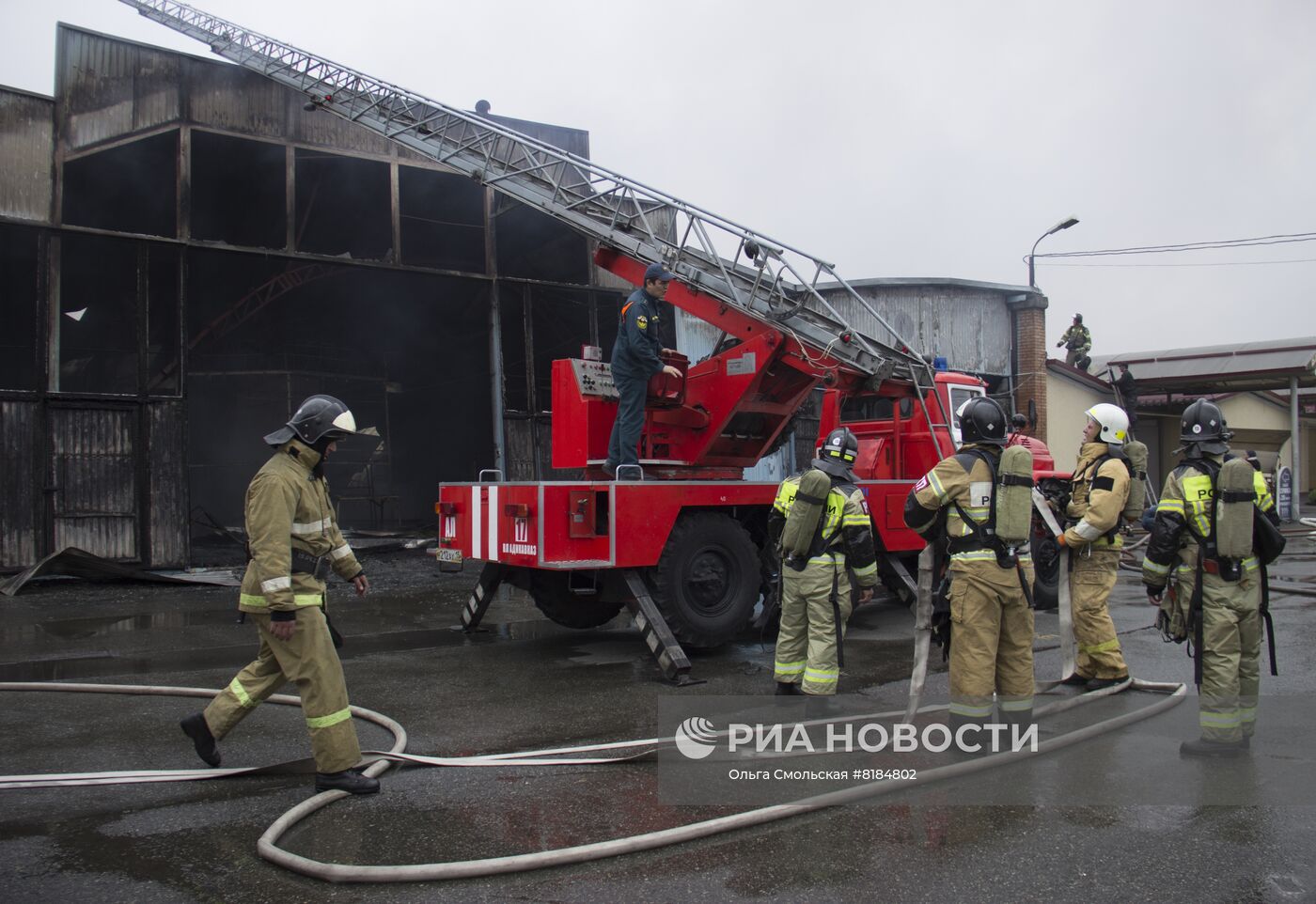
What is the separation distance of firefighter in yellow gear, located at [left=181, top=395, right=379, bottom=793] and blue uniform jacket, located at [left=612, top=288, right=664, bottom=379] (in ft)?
9.83

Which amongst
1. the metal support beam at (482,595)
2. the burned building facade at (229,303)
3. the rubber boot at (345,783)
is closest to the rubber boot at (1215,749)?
the rubber boot at (345,783)

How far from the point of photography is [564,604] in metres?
7.79

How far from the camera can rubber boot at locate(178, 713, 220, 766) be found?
4113 mm

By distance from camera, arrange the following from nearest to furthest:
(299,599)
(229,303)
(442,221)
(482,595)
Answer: (299,599)
(482,595)
(442,221)
(229,303)

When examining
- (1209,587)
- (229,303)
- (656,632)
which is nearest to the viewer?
(1209,587)

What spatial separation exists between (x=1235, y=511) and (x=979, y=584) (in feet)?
4.25

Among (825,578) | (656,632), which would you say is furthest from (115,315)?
(825,578)

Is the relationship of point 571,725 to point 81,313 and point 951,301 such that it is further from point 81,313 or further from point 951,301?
point 951,301

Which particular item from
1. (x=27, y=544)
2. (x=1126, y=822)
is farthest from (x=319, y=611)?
Answer: (x=27, y=544)

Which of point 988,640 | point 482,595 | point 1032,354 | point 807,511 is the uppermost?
point 1032,354

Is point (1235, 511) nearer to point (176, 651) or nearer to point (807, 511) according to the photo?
point (807, 511)

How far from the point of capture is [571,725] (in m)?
5.07

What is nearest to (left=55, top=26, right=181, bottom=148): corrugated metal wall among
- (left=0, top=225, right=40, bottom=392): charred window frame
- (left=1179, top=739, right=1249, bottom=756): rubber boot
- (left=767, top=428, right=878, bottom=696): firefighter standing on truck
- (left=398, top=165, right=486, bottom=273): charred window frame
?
(left=0, top=225, right=40, bottom=392): charred window frame

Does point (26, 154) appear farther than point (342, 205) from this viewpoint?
No
